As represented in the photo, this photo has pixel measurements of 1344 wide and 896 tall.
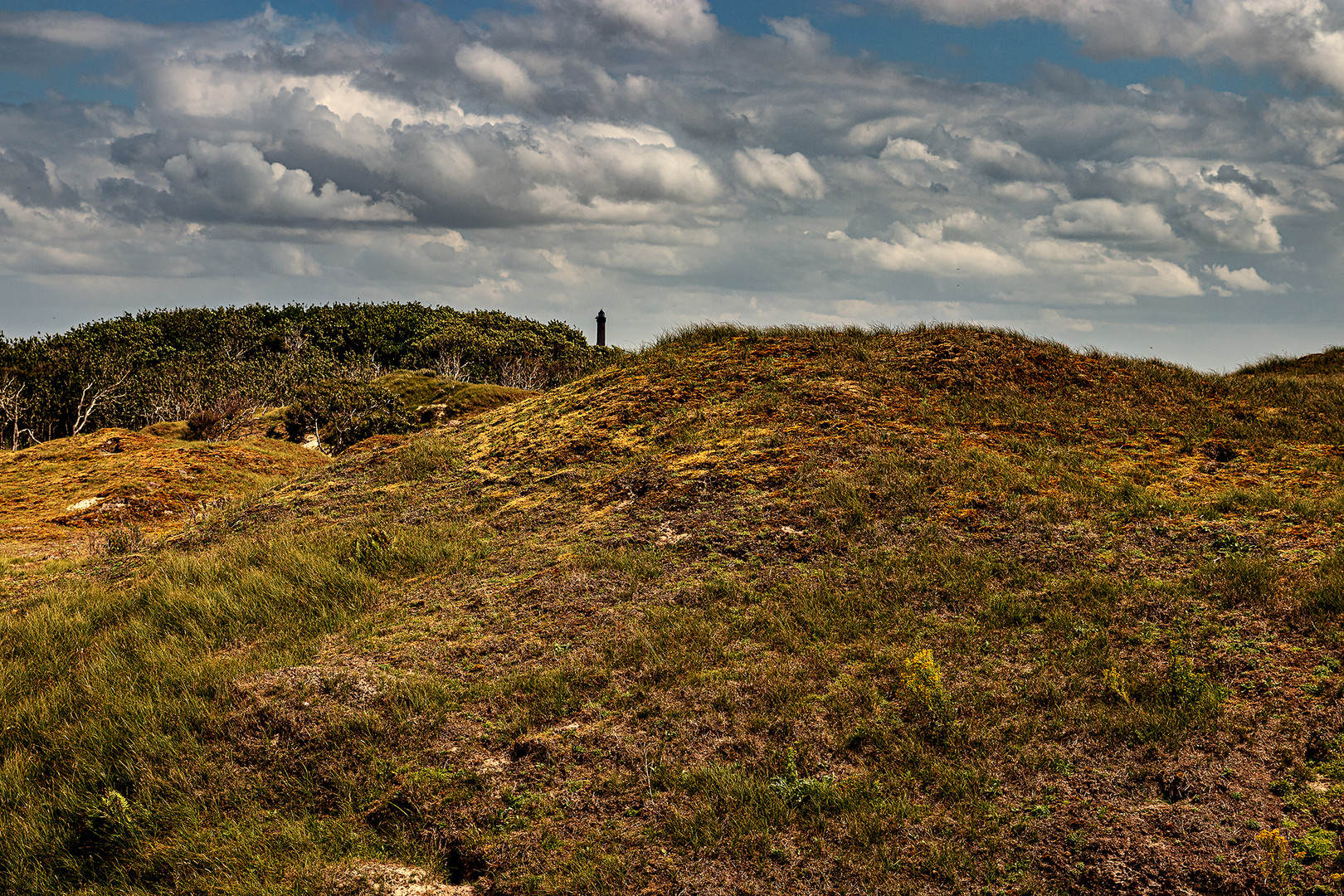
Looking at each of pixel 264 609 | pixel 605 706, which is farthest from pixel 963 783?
pixel 264 609

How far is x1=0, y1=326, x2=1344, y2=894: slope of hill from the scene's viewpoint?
14.8 ft

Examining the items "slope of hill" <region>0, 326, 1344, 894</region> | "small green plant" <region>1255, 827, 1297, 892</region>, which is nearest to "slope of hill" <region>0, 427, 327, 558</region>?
"slope of hill" <region>0, 326, 1344, 894</region>

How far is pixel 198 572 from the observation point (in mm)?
8977

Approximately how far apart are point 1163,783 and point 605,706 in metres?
3.69

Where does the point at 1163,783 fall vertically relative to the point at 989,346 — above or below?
below

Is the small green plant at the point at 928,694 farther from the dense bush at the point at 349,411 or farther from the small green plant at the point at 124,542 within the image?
the dense bush at the point at 349,411

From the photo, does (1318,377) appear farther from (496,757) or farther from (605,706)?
(496,757)

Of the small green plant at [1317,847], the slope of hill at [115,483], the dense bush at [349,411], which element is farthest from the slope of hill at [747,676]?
the dense bush at [349,411]

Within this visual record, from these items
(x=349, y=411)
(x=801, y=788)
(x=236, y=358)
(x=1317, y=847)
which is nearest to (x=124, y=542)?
(x=349, y=411)

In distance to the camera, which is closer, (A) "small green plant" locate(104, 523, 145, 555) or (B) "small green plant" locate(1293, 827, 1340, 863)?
(B) "small green plant" locate(1293, 827, 1340, 863)

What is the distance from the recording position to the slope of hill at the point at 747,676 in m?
4.51

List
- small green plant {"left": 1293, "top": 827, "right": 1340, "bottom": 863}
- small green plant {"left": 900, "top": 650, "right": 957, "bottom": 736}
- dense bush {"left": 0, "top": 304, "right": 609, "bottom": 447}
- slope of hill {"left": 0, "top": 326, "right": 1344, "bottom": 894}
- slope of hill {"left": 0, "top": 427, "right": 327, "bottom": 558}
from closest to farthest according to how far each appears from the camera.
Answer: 1. small green plant {"left": 1293, "top": 827, "right": 1340, "bottom": 863}
2. slope of hill {"left": 0, "top": 326, "right": 1344, "bottom": 894}
3. small green plant {"left": 900, "top": 650, "right": 957, "bottom": 736}
4. slope of hill {"left": 0, "top": 427, "right": 327, "bottom": 558}
5. dense bush {"left": 0, "top": 304, "right": 609, "bottom": 447}

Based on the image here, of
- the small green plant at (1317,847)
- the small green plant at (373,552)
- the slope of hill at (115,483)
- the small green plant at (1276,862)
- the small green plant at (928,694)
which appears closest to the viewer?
the small green plant at (1276,862)

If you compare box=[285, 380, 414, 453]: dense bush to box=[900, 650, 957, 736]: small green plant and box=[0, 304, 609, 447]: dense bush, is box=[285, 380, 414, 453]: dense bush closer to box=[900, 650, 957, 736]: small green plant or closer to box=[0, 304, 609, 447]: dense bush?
box=[0, 304, 609, 447]: dense bush
